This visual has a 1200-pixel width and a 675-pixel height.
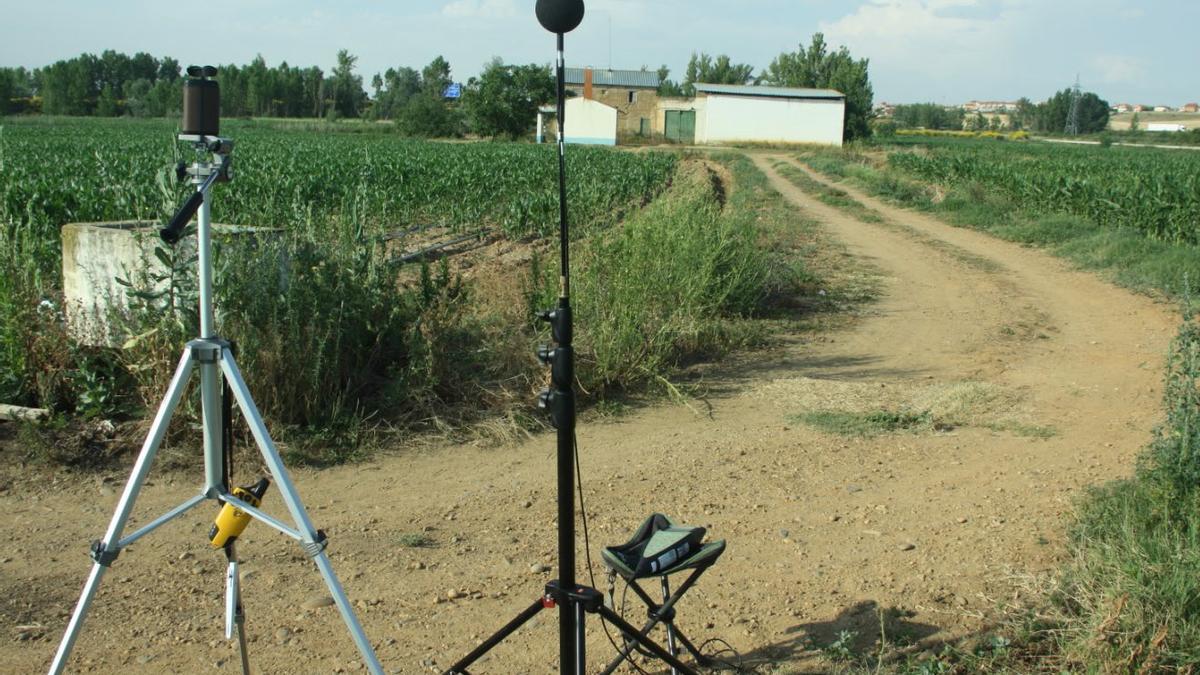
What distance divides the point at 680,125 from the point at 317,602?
213 ft

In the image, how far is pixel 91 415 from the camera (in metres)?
5.41

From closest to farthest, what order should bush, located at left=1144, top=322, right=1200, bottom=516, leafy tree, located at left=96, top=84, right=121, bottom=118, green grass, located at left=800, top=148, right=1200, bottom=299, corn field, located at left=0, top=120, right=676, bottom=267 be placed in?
bush, located at left=1144, top=322, right=1200, bottom=516, corn field, located at left=0, top=120, right=676, bottom=267, green grass, located at left=800, top=148, right=1200, bottom=299, leafy tree, located at left=96, top=84, right=121, bottom=118

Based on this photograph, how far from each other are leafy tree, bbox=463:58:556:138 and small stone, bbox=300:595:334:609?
209ft

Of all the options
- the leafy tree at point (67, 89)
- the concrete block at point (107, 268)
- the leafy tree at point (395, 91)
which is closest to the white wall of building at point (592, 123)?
the leafy tree at point (395, 91)

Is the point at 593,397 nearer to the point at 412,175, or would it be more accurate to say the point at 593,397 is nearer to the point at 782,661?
the point at 782,661

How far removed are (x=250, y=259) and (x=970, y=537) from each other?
414 centimetres

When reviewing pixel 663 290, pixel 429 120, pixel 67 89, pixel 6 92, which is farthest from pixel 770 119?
pixel 67 89

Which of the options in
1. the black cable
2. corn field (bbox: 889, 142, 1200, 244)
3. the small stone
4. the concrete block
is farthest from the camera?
corn field (bbox: 889, 142, 1200, 244)

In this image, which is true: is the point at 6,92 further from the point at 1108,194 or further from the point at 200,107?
the point at 200,107

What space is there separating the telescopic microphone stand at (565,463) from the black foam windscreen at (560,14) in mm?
31

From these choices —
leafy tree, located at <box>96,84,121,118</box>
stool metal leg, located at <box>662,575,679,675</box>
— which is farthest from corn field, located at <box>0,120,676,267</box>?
leafy tree, located at <box>96,84,121,118</box>

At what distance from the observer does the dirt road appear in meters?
3.62

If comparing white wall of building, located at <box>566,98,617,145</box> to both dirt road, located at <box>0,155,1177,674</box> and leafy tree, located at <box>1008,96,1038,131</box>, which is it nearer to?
dirt road, located at <box>0,155,1177,674</box>

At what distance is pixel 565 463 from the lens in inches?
105
